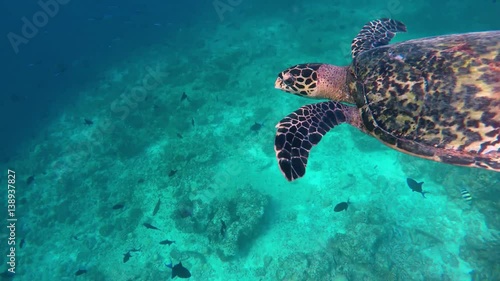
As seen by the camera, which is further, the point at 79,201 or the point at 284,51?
the point at 284,51

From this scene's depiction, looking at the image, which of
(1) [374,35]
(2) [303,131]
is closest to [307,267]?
(2) [303,131]

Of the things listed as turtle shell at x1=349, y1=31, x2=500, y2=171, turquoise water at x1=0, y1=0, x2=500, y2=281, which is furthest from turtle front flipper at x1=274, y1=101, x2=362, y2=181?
turquoise water at x1=0, y1=0, x2=500, y2=281

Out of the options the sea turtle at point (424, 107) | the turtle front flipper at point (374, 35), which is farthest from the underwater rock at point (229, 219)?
the turtle front flipper at point (374, 35)

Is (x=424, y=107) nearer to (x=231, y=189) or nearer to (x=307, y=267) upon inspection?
(x=307, y=267)

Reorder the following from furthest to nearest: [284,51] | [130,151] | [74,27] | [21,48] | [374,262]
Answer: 1. [74,27]
2. [21,48]
3. [284,51]
4. [130,151]
5. [374,262]

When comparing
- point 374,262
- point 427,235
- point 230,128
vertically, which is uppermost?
point 230,128

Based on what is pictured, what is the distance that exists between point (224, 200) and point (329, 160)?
4.64 meters

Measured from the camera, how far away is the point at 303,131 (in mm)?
4359

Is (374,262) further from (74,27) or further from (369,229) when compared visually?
(74,27)

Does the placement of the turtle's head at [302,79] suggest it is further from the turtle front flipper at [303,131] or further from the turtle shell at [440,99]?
the turtle shell at [440,99]

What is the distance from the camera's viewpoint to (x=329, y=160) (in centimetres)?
1121

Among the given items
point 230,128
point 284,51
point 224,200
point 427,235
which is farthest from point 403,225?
point 284,51

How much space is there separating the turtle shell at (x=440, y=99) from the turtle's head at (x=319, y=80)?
0.72 m

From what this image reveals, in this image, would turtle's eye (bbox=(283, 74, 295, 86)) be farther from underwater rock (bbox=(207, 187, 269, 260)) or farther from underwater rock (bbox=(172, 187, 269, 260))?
underwater rock (bbox=(207, 187, 269, 260))
